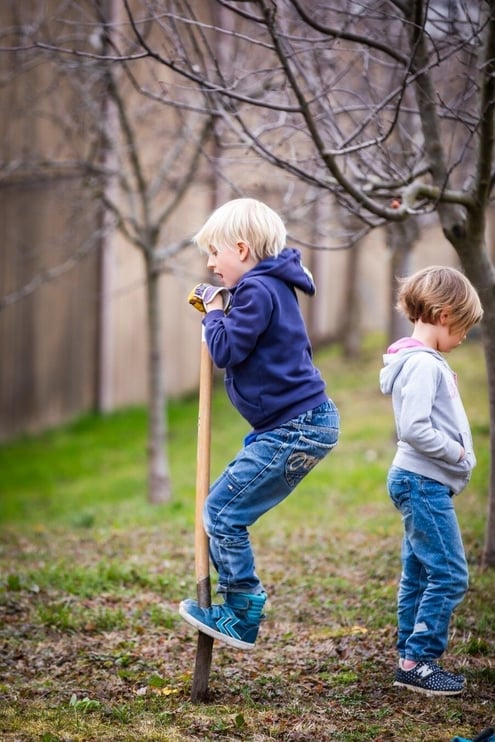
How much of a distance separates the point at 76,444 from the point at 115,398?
1.54 m

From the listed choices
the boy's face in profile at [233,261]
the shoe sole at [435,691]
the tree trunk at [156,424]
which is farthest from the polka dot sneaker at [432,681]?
the tree trunk at [156,424]

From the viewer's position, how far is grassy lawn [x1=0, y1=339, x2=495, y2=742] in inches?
132

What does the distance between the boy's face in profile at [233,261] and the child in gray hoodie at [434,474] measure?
2.21 feet

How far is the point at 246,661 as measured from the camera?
409cm

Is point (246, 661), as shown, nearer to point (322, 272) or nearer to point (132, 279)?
point (132, 279)

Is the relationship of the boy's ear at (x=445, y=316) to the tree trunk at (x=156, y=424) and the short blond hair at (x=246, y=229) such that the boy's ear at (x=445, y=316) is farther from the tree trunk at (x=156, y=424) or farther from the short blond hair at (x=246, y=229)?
the tree trunk at (x=156, y=424)

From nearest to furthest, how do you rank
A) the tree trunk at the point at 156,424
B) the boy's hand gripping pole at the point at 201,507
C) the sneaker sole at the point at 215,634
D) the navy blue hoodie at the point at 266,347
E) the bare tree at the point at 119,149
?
1. the navy blue hoodie at the point at 266,347
2. the sneaker sole at the point at 215,634
3. the boy's hand gripping pole at the point at 201,507
4. the bare tree at the point at 119,149
5. the tree trunk at the point at 156,424

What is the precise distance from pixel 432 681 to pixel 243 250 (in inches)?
71.8

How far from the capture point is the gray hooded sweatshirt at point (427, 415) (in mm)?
3422

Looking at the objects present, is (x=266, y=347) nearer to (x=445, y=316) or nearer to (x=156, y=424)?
(x=445, y=316)

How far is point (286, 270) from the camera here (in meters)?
3.46

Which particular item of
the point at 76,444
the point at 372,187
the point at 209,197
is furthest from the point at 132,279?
the point at 372,187

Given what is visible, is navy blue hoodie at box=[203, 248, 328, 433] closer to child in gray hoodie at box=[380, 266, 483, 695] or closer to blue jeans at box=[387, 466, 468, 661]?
child in gray hoodie at box=[380, 266, 483, 695]

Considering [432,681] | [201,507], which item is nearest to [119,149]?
[201,507]
